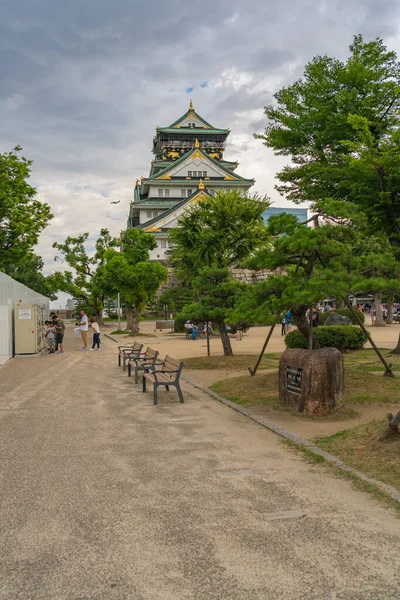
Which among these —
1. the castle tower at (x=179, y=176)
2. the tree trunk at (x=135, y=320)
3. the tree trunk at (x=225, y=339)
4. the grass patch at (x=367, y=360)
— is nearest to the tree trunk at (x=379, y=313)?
Answer: the grass patch at (x=367, y=360)

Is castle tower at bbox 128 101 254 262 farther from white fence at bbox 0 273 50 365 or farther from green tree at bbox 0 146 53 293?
white fence at bbox 0 273 50 365

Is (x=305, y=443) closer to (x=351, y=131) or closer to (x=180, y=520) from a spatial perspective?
(x=180, y=520)

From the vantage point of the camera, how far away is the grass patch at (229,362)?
49.7 feet

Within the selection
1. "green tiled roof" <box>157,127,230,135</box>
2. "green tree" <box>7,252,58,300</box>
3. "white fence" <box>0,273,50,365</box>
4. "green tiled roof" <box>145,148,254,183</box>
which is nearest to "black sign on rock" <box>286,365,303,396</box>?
"white fence" <box>0,273,50,365</box>

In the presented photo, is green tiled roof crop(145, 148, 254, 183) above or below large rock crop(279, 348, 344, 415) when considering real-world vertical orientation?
above

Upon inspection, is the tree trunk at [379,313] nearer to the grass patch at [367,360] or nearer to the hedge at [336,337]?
the hedge at [336,337]

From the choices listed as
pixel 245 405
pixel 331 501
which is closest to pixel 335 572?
Answer: pixel 331 501

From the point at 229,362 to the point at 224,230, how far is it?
224 inches

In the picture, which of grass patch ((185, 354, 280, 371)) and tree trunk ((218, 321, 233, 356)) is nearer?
grass patch ((185, 354, 280, 371))

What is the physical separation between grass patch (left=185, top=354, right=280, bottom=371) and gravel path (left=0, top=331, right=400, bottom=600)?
6993 mm

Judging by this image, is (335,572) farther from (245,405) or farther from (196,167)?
(196,167)

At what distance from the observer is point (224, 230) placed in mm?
19578

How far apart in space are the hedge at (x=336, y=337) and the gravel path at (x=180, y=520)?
35.2 feet

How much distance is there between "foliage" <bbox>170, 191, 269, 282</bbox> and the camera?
1956cm
